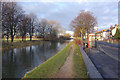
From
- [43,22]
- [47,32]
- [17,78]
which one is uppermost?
[43,22]

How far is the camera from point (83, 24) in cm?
3044

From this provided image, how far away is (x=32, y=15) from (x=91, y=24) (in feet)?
70.4

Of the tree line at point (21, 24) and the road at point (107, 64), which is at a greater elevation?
the tree line at point (21, 24)

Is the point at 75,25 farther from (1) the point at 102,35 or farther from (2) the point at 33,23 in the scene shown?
(1) the point at 102,35

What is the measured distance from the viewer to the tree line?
2093cm

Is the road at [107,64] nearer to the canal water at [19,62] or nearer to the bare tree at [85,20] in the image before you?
the canal water at [19,62]

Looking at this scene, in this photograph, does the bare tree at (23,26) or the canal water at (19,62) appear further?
the bare tree at (23,26)

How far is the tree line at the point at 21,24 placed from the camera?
68.7 feet

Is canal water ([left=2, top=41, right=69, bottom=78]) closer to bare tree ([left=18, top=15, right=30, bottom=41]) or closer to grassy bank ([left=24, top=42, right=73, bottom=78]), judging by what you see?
grassy bank ([left=24, top=42, right=73, bottom=78])

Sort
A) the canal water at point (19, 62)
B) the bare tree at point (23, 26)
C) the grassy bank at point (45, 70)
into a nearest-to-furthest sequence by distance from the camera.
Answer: the grassy bank at point (45, 70), the canal water at point (19, 62), the bare tree at point (23, 26)

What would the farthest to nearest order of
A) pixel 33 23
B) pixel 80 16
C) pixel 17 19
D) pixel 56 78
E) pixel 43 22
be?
pixel 43 22
pixel 33 23
pixel 80 16
pixel 17 19
pixel 56 78

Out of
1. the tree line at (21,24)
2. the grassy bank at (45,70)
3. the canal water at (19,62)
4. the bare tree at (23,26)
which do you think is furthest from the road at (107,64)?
the bare tree at (23,26)

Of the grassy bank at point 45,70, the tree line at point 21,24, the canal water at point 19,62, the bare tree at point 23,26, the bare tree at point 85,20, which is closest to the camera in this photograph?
the grassy bank at point 45,70

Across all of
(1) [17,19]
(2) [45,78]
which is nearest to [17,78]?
(2) [45,78]
